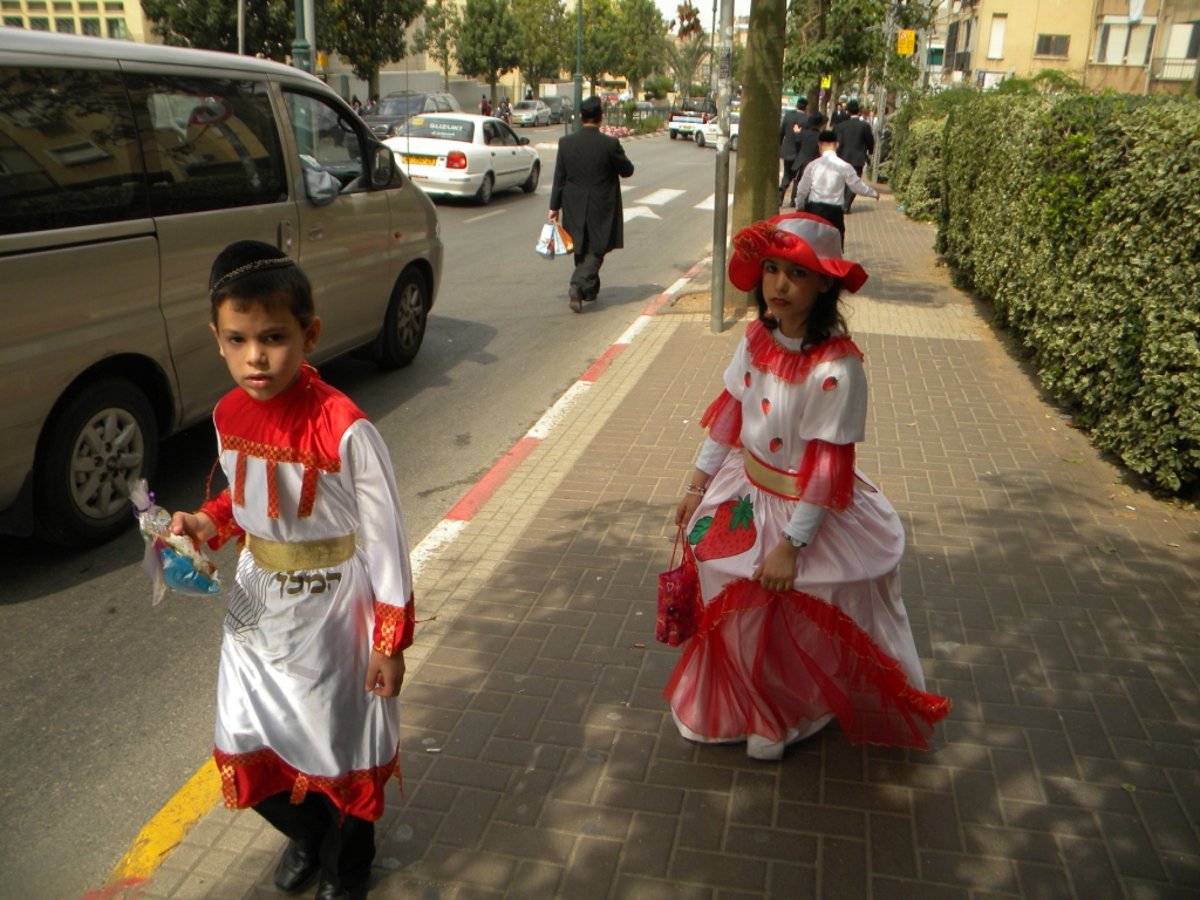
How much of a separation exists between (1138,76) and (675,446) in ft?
158

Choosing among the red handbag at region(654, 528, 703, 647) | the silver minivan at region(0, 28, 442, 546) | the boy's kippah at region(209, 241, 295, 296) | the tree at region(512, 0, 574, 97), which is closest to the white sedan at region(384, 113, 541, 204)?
the silver minivan at region(0, 28, 442, 546)

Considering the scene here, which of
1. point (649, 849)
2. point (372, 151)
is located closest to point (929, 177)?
point (372, 151)

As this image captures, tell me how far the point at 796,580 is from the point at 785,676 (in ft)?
1.45

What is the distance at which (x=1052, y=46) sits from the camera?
49031 millimetres

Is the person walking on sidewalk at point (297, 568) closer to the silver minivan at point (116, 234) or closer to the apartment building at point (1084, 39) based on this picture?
the silver minivan at point (116, 234)

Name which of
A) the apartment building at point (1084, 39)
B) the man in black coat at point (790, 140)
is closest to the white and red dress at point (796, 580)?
the man in black coat at point (790, 140)

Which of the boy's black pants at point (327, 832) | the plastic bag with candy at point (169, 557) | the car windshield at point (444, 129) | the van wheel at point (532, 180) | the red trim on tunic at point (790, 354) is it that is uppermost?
the red trim on tunic at point (790, 354)

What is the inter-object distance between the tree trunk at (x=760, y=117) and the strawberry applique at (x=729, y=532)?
7.58 metres

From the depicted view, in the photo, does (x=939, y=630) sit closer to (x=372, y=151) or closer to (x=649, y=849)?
(x=649, y=849)

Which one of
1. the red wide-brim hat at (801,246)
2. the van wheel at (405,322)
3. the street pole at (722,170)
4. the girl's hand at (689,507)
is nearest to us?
the red wide-brim hat at (801,246)

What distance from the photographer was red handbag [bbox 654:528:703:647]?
3568 mm

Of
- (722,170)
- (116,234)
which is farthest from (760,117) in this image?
(116,234)

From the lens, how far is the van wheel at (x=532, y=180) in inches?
882

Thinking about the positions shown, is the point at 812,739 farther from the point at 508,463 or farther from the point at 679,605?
the point at 508,463
